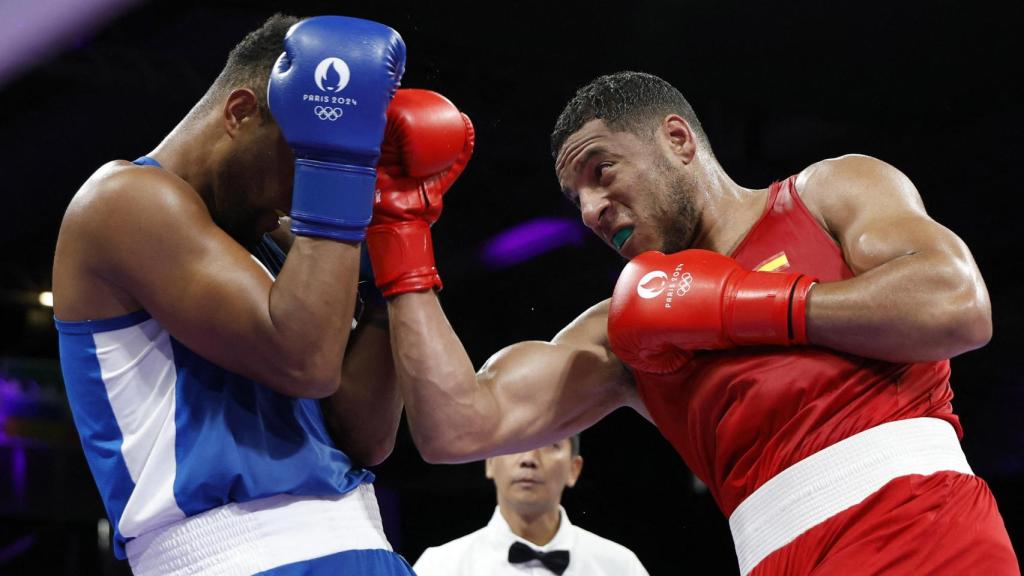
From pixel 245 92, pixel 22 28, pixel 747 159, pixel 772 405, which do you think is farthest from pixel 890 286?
pixel 747 159

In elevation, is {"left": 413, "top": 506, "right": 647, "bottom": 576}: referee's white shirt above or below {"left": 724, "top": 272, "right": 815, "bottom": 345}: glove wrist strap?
below

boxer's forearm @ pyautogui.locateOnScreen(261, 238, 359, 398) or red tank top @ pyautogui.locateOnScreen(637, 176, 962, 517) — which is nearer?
boxer's forearm @ pyautogui.locateOnScreen(261, 238, 359, 398)

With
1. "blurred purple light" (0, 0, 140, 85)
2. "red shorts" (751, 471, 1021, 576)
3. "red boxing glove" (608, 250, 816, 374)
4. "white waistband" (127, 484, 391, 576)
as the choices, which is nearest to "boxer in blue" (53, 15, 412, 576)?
"white waistband" (127, 484, 391, 576)

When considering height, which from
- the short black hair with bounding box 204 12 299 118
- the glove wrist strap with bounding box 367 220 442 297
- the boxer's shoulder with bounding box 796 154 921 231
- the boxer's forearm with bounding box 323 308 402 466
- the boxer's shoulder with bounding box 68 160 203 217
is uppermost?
the short black hair with bounding box 204 12 299 118

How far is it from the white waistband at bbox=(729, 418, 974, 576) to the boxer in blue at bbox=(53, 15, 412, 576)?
78 cm

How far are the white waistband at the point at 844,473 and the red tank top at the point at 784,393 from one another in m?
0.03

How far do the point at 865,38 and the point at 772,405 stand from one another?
4.52 m

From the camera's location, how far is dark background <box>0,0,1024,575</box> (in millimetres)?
6117

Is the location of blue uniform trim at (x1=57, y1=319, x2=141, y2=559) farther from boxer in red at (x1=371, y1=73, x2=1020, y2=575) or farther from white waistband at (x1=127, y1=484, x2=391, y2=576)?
boxer in red at (x1=371, y1=73, x2=1020, y2=575)

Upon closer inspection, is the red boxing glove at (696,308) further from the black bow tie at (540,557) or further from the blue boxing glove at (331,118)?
the black bow tie at (540,557)

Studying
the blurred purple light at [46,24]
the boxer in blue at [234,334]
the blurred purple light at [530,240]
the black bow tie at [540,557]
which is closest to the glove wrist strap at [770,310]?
the boxer in blue at [234,334]

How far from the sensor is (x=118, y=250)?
1.93 meters

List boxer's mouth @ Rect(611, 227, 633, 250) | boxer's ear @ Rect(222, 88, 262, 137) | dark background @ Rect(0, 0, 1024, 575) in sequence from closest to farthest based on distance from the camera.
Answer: boxer's ear @ Rect(222, 88, 262, 137) < boxer's mouth @ Rect(611, 227, 633, 250) < dark background @ Rect(0, 0, 1024, 575)

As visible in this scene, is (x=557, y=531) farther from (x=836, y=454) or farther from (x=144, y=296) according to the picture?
(x=144, y=296)
